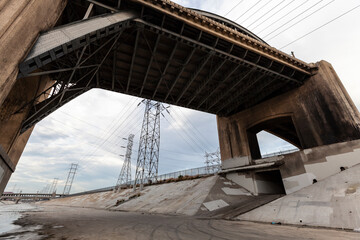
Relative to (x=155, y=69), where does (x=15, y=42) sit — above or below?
below

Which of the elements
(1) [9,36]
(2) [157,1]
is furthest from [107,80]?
(1) [9,36]

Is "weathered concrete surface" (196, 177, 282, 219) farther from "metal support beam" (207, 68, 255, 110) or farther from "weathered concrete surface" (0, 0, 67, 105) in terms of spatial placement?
"weathered concrete surface" (0, 0, 67, 105)

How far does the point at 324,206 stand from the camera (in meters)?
8.38

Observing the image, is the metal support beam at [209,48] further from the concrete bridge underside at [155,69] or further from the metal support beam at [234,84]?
the metal support beam at [234,84]

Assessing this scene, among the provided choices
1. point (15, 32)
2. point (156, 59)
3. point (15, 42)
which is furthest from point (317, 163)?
point (15, 32)

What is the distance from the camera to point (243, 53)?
51.4ft

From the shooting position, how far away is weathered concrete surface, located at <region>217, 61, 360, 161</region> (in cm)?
1535

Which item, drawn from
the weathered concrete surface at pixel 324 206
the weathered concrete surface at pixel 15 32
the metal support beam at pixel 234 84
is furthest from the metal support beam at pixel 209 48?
the weathered concrete surface at pixel 324 206

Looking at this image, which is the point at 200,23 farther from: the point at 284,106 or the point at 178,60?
the point at 284,106

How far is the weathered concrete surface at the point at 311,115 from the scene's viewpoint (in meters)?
15.4

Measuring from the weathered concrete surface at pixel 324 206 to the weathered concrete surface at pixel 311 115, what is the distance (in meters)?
6.40

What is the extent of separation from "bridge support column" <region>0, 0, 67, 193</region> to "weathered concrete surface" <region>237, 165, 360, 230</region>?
13.6m

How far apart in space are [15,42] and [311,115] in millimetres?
A: 23473

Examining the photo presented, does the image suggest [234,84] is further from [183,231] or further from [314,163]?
[183,231]
